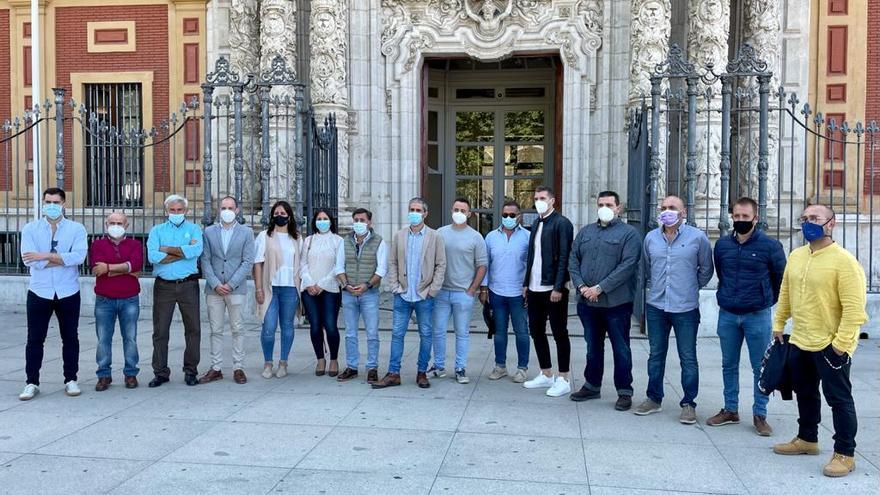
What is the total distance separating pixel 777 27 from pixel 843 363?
10.4 metres

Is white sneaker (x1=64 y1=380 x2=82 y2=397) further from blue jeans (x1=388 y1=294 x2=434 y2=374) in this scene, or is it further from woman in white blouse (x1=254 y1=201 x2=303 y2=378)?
blue jeans (x1=388 y1=294 x2=434 y2=374)

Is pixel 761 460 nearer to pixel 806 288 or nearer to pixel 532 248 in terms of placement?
pixel 806 288

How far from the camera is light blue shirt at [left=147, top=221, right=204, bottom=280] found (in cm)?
Answer: 781

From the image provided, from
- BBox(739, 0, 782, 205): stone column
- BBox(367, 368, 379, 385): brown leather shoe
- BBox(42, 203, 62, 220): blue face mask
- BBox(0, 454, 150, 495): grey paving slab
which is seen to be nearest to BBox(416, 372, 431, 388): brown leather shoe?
BBox(367, 368, 379, 385): brown leather shoe

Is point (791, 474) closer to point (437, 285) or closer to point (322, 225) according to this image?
point (437, 285)

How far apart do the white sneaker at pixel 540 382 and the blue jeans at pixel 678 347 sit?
1.25m

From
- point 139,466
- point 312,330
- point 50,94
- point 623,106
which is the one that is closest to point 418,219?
point 312,330

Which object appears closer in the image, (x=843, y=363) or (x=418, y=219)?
(x=843, y=363)

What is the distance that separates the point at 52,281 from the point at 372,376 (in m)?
3.21

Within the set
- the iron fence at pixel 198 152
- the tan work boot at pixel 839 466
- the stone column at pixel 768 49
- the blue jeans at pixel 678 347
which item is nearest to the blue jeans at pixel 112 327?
the iron fence at pixel 198 152

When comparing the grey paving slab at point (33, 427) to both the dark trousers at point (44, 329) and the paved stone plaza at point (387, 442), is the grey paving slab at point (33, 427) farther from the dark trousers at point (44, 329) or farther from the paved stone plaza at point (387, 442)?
the dark trousers at point (44, 329)

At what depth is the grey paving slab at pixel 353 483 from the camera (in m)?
4.94

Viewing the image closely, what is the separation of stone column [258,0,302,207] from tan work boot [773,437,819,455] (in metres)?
10.0

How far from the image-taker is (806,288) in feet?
18.0
